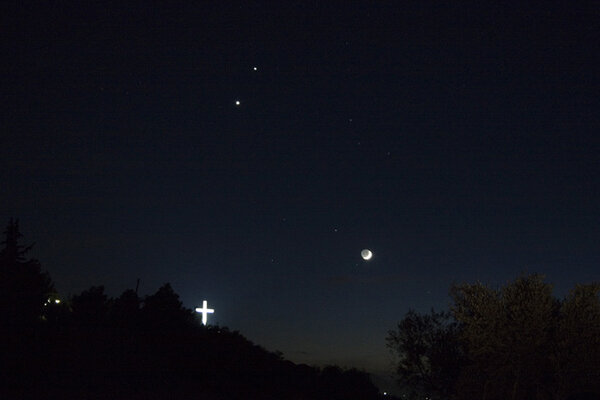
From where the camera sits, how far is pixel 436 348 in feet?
110

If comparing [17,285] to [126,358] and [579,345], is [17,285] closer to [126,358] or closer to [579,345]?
[126,358]

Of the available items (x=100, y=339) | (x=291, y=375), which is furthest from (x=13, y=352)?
(x=291, y=375)

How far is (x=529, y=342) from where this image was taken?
86.0 ft

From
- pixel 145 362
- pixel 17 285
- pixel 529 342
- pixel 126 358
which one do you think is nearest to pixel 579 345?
pixel 529 342

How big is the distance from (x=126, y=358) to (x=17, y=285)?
31.4 feet

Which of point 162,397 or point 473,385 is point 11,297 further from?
point 473,385

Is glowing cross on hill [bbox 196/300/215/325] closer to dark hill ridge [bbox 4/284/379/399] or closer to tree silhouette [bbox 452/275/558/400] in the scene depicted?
dark hill ridge [bbox 4/284/379/399]

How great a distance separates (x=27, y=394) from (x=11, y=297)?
632 inches

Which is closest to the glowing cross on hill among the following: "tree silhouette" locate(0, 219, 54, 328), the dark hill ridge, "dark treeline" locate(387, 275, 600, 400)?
the dark hill ridge

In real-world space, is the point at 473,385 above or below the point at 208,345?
below

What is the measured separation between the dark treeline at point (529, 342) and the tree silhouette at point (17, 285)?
93.7ft

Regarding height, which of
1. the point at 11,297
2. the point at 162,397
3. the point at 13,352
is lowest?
the point at 162,397

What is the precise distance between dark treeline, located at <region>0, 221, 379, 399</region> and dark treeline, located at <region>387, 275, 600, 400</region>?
14887 mm

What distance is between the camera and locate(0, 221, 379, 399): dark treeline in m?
A: 34.2
